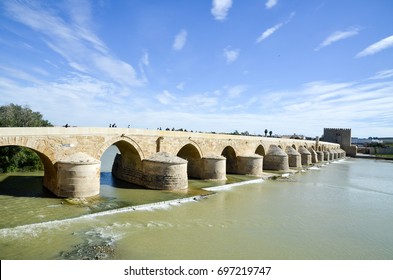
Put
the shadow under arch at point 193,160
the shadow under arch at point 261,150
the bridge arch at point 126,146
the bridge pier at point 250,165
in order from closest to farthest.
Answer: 1. the bridge arch at point 126,146
2. the shadow under arch at point 193,160
3. the bridge pier at point 250,165
4. the shadow under arch at point 261,150

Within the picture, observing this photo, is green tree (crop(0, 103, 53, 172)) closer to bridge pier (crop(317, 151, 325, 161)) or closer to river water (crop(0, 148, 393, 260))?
river water (crop(0, 148, 393, 260))

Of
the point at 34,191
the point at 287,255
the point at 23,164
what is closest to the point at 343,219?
the point at 287,255

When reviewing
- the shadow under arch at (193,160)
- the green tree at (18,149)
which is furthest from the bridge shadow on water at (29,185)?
the shadow under arch at (193,160)

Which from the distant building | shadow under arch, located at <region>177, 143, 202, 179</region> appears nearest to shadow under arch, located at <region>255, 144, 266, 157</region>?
shadow under arch, located at <region>177, 143, 202, 179</region>

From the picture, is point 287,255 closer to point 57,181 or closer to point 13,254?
point 13,254

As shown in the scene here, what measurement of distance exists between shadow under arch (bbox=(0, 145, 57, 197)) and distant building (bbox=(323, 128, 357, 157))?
179ft

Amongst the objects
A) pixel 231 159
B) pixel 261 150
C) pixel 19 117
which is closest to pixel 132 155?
pixel 19 117

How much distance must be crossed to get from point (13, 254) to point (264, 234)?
6.14 m

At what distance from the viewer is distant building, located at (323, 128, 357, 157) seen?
54594mm

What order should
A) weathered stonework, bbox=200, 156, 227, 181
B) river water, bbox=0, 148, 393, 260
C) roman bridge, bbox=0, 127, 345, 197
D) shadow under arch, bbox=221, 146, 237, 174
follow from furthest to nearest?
shadow under arch, bbox=221, 146, 237, 174, weathered stonework, bbox=200, 156, 227, 181, roman bridge, bbox=0, 127, 345, 197, river water, bbox=0, 148, 393, 260

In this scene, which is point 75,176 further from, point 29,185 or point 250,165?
point 250,165

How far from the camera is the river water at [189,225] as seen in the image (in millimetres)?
6710

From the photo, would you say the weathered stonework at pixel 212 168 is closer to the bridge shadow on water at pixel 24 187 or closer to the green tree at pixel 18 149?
the bridge shadow on water at pixel 24 187

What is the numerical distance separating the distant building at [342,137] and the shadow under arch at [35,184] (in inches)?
2146
